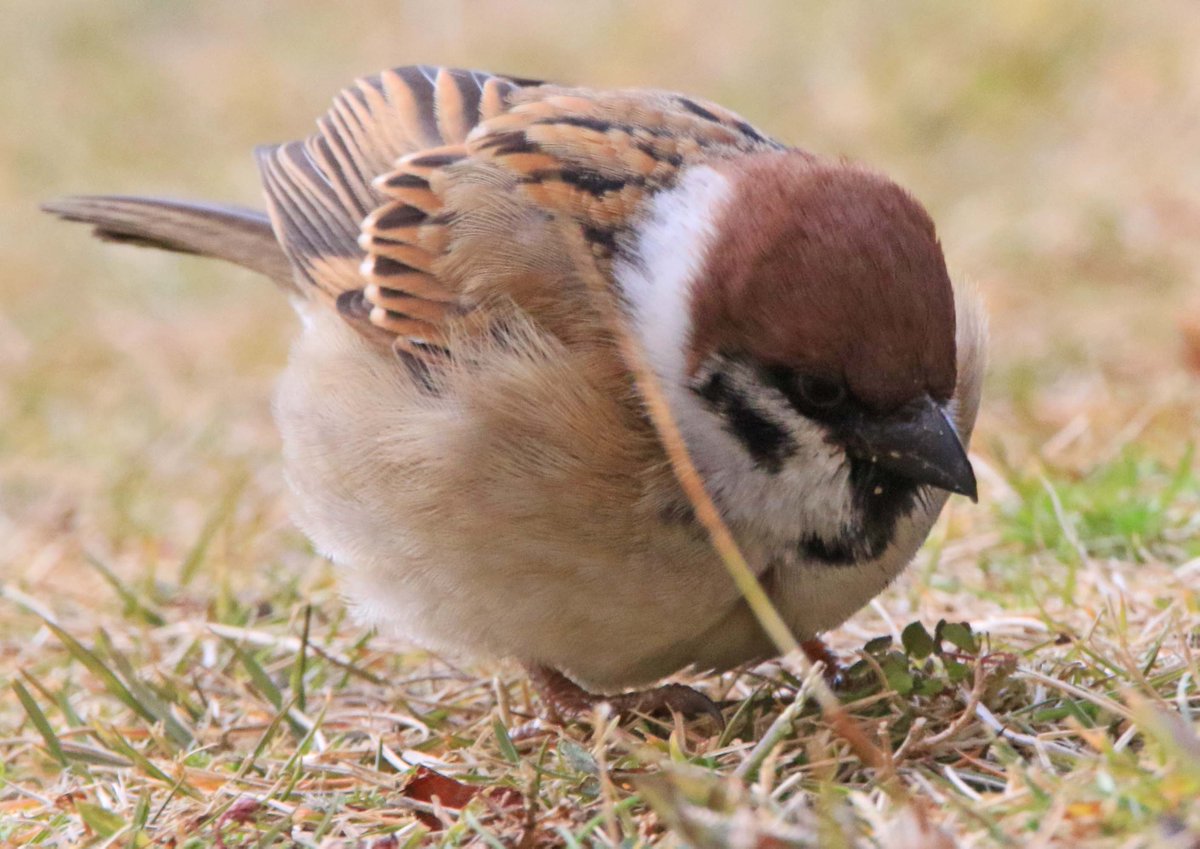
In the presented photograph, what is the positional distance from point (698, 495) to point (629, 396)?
290mm

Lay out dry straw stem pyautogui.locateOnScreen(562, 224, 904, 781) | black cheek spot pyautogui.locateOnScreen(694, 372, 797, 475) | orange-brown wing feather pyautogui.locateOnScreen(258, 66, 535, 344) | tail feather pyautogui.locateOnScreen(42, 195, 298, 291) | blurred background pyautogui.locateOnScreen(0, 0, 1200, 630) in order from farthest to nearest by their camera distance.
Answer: blurred background pyautogui.locateOnScreen(0, 0, 1200, 630) < tail feather pyautogui.locateOnScreen(42, 195, 298, 291) < orange-brown wing feather pyautogui.locateOnScreen(258, 66, 535, 344) < black cheek spot pyautogui.locateOnScreen(694, 372, 797, 475) < dry straw stem pyautogui.locateOnScreen(562, 224, 904, 781)

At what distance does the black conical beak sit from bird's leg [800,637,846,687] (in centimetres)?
56

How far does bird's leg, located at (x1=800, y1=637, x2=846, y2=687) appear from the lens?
3.13 meters

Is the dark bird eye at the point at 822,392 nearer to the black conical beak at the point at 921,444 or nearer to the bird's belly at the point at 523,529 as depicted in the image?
the black conical beak at the point at 921,444

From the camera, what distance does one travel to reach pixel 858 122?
28.6ft

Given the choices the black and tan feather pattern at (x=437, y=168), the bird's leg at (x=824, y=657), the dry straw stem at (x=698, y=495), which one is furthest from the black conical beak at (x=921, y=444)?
the black and tan feather pattern at (x=437, y=168)

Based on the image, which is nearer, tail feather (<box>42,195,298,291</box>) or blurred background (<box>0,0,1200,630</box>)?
tail feather (<box>42,195,298,291</box>)

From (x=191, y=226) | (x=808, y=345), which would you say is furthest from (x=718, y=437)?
(x=191, y=226)

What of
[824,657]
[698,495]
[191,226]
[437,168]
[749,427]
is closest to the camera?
Answer: [698,495]

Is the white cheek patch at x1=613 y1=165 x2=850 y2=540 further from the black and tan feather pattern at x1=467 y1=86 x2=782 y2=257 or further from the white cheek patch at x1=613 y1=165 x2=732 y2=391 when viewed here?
the black and tan feather pattern at x1=467 y1=86 x2=782 y2=257

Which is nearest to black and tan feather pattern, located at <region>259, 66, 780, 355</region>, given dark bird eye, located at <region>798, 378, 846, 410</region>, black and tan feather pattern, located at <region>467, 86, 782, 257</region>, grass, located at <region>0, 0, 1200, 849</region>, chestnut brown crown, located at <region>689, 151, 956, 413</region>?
black and tan feather pattern, located at <region>467, 86, 782, 257</region>

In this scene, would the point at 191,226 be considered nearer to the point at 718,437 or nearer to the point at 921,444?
the point at 718,437

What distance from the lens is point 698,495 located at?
2.66 m

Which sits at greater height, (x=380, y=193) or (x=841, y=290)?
(x=380, y=193)
